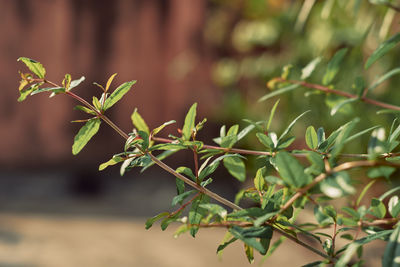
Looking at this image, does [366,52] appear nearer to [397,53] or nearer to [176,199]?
[397,53]

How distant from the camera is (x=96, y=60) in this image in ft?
13.0

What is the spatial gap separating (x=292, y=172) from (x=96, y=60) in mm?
3738

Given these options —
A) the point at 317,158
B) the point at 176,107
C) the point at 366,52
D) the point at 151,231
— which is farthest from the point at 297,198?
the point at 176,107

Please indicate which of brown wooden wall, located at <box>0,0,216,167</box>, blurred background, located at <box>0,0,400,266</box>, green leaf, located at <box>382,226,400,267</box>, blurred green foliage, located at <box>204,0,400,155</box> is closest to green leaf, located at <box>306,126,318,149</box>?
green leaf, located at <box>382,226,400,267</box>

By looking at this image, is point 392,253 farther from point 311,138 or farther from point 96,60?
point 96,60

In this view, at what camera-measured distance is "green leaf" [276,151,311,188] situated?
1.32ft

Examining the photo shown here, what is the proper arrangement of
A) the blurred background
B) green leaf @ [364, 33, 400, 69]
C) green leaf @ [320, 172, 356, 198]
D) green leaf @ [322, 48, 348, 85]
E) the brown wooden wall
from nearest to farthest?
green leaf @ [320, 172, 356, 198] → green leaf @ [364, 33, 400, 69] → green leaf @ [322, 48, 348, 85] → the blurred background → the brown wooden wall

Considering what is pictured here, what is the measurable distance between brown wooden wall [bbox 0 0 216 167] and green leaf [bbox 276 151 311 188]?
347 centimetres

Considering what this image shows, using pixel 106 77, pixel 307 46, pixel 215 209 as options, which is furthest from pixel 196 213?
pixel 106 77

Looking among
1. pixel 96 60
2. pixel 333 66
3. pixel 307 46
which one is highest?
pixel 333 66

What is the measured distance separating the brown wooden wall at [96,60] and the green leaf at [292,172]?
11.4 ft

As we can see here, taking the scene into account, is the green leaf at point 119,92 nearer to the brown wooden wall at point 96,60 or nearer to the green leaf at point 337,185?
the green leaf at point 337,185

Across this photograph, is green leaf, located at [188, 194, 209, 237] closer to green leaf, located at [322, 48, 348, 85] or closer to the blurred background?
green leaf, located at [322, 48, 348, 85]

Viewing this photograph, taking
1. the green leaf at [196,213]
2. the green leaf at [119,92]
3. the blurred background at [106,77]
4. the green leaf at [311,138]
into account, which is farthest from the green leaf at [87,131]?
the blurred background at [106,77]
